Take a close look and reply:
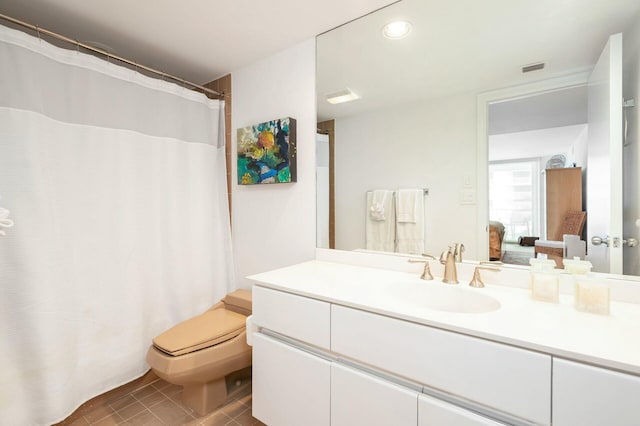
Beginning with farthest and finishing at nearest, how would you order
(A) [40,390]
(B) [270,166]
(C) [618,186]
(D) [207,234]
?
(D) [207,234] < (B) [270,166] < (A) [40,390] < (C) [618,186]

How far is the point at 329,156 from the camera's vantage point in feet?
5.79

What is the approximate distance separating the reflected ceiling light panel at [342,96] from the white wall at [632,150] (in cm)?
108

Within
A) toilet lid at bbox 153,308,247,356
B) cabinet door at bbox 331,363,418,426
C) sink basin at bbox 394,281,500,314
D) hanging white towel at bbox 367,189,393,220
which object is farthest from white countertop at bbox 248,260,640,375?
toilet lid at bbox 153,308,247,356

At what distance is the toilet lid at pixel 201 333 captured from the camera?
4.85ft

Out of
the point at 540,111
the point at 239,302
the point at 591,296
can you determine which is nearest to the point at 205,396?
the point at 239,302

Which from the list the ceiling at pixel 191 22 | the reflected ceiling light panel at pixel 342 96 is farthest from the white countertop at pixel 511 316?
the ceiling at pixel 191 22

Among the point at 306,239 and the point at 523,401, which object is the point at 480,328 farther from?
the point at 306,239

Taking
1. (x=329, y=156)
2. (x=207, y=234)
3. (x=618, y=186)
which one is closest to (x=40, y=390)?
(x=207, y=234)

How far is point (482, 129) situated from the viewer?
4.29ft

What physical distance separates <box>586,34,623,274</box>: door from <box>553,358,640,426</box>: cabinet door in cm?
61

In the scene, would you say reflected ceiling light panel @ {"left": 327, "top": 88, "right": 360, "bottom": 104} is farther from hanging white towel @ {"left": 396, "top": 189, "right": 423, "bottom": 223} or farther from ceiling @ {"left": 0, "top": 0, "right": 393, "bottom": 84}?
hanging white towel @ {"left": 396, "top": 189, "right": 423, "bottom": 223}

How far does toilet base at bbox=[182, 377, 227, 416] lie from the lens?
1584 mm

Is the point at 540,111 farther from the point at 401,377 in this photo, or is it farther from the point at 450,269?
the point at 401,377

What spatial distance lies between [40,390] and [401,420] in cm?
164
